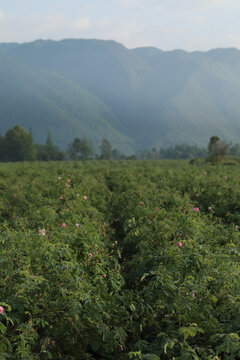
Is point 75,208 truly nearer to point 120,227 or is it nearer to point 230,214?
point 120,227

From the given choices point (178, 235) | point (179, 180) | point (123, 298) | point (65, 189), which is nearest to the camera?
point (123, 298)

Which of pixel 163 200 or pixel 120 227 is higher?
pixel 163 200

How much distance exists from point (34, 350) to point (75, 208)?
4.23 m

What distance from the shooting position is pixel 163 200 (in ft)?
25.2

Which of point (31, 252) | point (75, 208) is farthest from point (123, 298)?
point (75, 208)

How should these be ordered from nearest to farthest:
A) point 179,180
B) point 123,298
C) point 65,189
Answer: point 123,298
point 65,189
point 179,180

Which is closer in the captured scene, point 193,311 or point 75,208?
point 193,311

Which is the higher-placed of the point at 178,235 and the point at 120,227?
the point at 178,235

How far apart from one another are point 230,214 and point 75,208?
3705mm

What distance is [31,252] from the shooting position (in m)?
3.92

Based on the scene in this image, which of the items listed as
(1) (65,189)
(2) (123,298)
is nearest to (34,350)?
(2) (123,298)

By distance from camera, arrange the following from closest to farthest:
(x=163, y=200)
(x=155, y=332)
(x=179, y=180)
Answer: (x=155, y=332), (x=163, y=200), (x=179, y=180)

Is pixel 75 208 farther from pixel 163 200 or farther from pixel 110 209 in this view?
pixel 163 200

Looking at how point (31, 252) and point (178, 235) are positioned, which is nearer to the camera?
point (31, 252)
